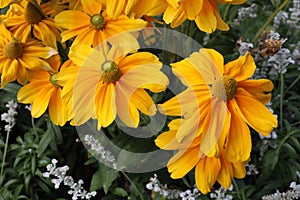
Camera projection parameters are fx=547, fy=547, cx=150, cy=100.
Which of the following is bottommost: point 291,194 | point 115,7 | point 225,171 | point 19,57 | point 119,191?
point 119,191

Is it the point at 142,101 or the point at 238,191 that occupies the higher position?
the point at 142,101

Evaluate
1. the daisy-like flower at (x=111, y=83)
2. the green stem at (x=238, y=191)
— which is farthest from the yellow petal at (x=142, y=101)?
the green stem at (x=238, y=191)

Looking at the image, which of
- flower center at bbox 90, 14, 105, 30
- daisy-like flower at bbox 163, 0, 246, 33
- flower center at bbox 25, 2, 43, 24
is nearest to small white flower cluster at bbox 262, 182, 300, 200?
daisy-like flower at bbox 163, 0, 246, 33

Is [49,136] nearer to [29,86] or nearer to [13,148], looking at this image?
[13,148]

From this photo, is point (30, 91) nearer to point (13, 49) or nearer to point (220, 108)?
point (13, 49)

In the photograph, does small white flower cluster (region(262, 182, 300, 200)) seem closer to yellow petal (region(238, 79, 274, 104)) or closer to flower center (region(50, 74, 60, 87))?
yellow petal (region(238, 79, 274, 104))

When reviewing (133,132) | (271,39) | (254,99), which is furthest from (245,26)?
(254,99)

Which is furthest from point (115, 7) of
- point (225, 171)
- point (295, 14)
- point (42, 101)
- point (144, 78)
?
point (295, 14)
